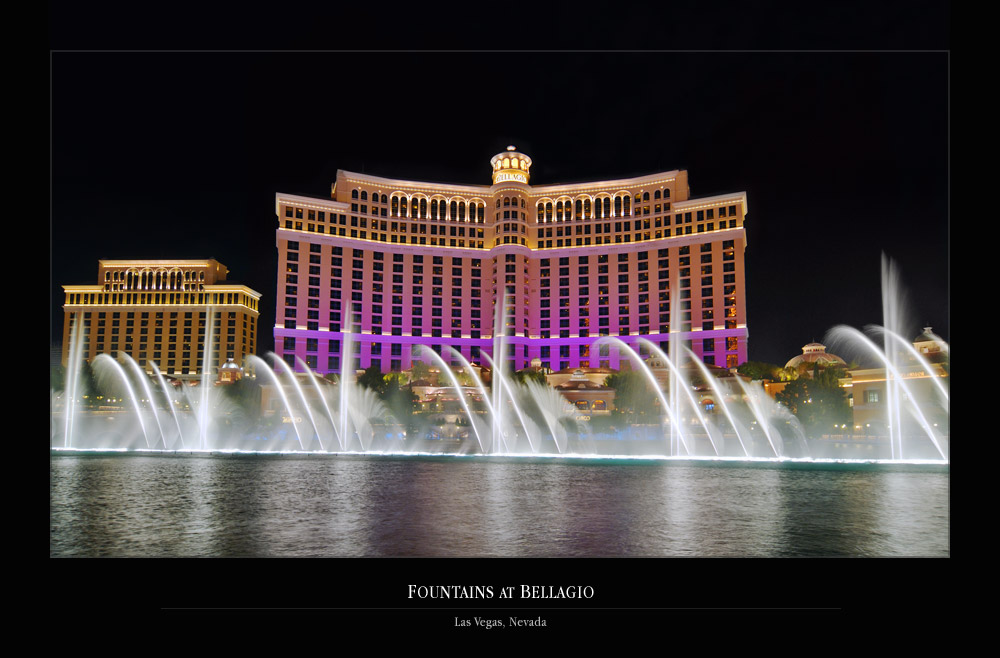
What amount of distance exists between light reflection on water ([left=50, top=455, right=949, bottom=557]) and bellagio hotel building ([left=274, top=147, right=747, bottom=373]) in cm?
7281

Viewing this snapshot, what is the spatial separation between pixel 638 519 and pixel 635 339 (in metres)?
84.9

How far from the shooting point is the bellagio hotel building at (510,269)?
9650 centimetres

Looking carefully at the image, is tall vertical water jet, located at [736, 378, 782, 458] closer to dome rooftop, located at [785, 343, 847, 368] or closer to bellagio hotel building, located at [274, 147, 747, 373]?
dome rooftop, located at [785, 343, 847, 368]

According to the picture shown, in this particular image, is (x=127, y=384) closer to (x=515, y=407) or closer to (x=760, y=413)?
(x=515, y=407)

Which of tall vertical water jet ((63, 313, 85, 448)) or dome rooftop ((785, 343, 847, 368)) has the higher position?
dome rooftop ((785, 343, 847, 368))

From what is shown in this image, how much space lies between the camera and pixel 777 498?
1778cm

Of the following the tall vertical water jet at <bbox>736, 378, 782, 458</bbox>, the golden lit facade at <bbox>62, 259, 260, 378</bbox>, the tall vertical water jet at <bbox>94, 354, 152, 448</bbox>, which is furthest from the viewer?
the golden lit facade at <bbox>62, 259, 260, 378</bbox>

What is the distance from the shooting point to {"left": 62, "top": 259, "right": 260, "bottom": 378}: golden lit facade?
357 feet
